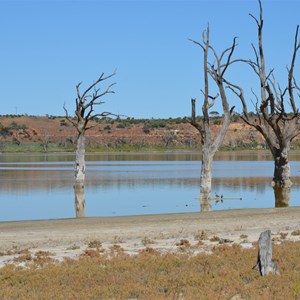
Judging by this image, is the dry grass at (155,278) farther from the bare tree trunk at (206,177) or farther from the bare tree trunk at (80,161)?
the bare tree trunk at (80,161)

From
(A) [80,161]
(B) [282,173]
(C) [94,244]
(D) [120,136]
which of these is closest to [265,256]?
(C) [94,244]

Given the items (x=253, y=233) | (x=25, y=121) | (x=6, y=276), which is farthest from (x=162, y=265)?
(x=25, y=121)

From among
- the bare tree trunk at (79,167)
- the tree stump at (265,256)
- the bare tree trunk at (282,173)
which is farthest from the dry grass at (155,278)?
the bare tree trunk at (282,173)

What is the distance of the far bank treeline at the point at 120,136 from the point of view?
123 meters

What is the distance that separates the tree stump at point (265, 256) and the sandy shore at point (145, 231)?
301 centimetres

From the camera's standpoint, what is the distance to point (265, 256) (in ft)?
38.6

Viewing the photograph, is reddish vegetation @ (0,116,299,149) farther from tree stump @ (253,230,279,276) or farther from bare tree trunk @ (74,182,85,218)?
tree stump @ (253,230,279,276)

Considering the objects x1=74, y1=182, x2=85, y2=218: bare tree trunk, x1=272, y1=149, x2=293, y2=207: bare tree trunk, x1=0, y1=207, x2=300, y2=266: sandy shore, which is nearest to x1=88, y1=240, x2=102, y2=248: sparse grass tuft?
x1=0, y1=207, x2=300, y2=266: sandy shore

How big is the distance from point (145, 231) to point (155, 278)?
642 cm

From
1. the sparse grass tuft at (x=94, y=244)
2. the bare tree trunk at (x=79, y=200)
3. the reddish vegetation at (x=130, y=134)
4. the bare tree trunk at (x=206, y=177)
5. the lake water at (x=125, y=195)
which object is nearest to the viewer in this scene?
the sparse grass tuft at (x=94, y=244)

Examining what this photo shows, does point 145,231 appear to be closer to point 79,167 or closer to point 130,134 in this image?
point 79,167

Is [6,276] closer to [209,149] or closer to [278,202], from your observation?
[278,202]

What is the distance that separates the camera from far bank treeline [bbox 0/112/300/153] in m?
123

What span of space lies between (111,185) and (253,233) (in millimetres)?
19629
